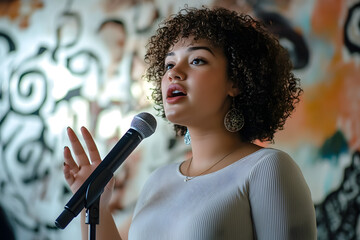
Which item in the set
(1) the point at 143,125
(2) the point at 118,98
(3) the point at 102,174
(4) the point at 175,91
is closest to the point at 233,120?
(4) the point at 175,91

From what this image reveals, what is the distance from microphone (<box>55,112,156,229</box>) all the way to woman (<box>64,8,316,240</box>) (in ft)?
0.44

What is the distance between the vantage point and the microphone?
963 millimetres

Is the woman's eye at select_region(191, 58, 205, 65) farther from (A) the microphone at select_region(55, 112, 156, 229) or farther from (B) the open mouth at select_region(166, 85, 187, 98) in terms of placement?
(A) the microphone at select_region(55, 112, 156, 229)

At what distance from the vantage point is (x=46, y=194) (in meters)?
2.78

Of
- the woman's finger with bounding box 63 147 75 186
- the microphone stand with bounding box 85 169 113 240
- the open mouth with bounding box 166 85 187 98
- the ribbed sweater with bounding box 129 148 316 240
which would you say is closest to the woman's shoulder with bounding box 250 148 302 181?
the ribbed sweater with bounding box 129 148 316 240

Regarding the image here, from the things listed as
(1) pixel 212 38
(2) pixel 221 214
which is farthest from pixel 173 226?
(1) pixel 212 38

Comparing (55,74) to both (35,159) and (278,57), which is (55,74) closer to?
(35,159)

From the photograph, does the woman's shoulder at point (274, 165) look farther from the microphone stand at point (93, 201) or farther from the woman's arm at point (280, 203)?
the microphone stand at point (93, 201)

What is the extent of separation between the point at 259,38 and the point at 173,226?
59 centimetres

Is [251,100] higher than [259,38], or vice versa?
[259,38]

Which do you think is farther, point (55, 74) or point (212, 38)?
point (55, 74)

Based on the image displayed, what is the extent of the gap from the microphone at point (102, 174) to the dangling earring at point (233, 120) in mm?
247

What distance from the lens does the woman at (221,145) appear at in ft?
3.53

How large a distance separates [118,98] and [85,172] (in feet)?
4.62
